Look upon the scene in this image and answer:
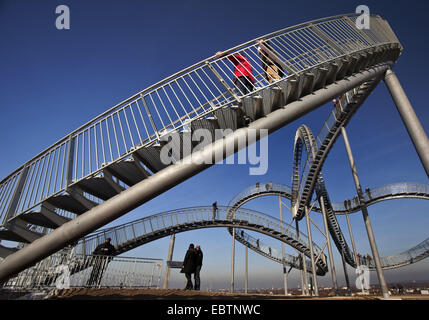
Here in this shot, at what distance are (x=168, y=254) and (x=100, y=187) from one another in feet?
31.2

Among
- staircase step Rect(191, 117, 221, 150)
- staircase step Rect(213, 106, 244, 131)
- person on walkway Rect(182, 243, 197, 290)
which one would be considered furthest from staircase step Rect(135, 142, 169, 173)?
person on walkway Rect(182, 243, 197, 290)

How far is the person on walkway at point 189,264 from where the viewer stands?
842 cm

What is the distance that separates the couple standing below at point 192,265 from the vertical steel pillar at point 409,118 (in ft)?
24.6

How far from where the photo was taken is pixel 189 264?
27.7 feet

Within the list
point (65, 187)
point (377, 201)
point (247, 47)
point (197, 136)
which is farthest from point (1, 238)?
point (377, 201)

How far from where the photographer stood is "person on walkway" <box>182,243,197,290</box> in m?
8.42

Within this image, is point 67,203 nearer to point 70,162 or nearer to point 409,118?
point 70,162

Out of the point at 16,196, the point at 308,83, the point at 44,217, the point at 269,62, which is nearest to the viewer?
the point at 44,217

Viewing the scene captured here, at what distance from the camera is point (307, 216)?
13.5 meters

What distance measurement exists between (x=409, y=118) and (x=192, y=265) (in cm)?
850

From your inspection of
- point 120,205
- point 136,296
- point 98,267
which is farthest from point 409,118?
point 98,267

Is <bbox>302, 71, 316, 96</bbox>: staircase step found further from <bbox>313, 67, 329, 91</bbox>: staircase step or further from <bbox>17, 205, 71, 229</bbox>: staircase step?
<bbox>17, 205, 71, 229</bbox>: staircase step

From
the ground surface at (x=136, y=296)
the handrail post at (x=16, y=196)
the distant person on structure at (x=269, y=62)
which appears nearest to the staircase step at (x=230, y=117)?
the distant person on structure at (x=269, y=62)

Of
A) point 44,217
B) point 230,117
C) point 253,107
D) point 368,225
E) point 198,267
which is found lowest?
point 198,267
